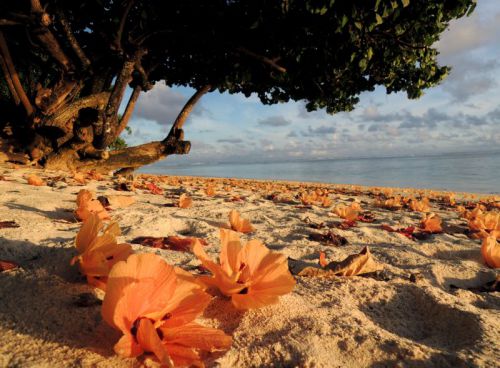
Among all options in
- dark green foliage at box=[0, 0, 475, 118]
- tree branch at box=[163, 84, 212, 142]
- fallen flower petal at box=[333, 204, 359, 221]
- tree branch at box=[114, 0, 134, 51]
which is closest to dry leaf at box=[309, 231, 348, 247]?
fallen flower petal at box=[333, 204, 359, 221]

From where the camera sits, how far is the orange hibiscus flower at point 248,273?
0.97 metres

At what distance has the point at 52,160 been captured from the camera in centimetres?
632

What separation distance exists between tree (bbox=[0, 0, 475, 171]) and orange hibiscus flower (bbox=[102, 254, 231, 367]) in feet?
15.9

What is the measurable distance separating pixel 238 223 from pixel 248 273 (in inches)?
48.0

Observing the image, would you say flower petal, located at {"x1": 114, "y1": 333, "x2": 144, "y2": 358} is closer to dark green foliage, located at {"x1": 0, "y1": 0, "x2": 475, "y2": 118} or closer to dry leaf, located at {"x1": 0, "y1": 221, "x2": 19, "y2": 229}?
dry leaf, located at {"x1": 0, "y1": 221, "x2": 19, "y2": 229}

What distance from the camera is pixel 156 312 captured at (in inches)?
29.5

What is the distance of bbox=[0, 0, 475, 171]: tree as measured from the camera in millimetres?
5441

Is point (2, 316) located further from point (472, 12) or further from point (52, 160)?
point (472, 12)

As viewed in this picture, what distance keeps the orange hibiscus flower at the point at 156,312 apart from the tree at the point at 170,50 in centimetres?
484

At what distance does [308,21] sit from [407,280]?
17.1 feet

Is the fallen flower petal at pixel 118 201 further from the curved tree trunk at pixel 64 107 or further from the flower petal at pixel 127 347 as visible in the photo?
the curved tree trunk at pixel 64 107

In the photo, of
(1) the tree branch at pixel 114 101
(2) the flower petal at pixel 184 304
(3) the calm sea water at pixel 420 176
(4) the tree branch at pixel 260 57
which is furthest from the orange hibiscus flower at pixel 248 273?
(3) the calm sea water at pixel 420 176

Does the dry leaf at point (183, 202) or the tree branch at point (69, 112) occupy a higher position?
the tree branch at point (69, 112)

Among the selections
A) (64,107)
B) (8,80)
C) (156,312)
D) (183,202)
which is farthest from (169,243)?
(8,80)
